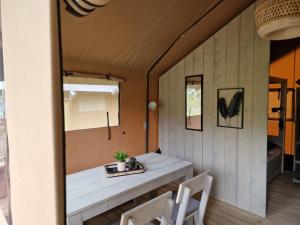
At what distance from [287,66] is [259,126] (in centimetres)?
241

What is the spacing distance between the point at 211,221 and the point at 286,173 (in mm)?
2267

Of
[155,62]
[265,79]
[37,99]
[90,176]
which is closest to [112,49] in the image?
[155,62]

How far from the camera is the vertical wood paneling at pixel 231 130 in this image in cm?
260

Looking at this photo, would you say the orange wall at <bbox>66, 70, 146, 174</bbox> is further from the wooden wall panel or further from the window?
the wooden wall panel

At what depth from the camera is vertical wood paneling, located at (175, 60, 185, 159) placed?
129 inches

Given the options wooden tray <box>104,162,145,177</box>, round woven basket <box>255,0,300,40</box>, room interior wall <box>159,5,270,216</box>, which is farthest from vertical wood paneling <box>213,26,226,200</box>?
round woven basket <box>255,0,300,40</box>

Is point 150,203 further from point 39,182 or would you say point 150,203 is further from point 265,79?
point 265,79

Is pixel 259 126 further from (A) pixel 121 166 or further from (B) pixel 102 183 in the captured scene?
(B) pixel 102 183

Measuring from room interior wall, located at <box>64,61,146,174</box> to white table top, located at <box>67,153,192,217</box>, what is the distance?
2.20 ft

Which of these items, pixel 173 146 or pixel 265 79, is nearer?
pixel 265 79

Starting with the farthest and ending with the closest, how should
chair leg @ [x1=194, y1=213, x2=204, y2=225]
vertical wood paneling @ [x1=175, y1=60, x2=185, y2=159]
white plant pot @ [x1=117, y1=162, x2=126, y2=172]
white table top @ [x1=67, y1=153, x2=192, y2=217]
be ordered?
1. vertical wood paneling @ [x1=175, y1=60, x2=185, y2=159]
2. white plant pot @ [x1=117, y1=162, x2=126, y2=172]
3. chair leg @ [x1=194, y1=213, x2=204, y2=225]
4. white table top @ [x1=67, y1=153, x2=192, y2=217]

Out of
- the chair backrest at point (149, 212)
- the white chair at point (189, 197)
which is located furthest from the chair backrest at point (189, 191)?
the chair backrest at point (149, 212)

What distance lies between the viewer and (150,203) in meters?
1.32

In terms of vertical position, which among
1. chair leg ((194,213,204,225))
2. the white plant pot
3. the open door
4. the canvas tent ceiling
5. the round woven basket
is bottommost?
chair leg ((194,213,204,225))
